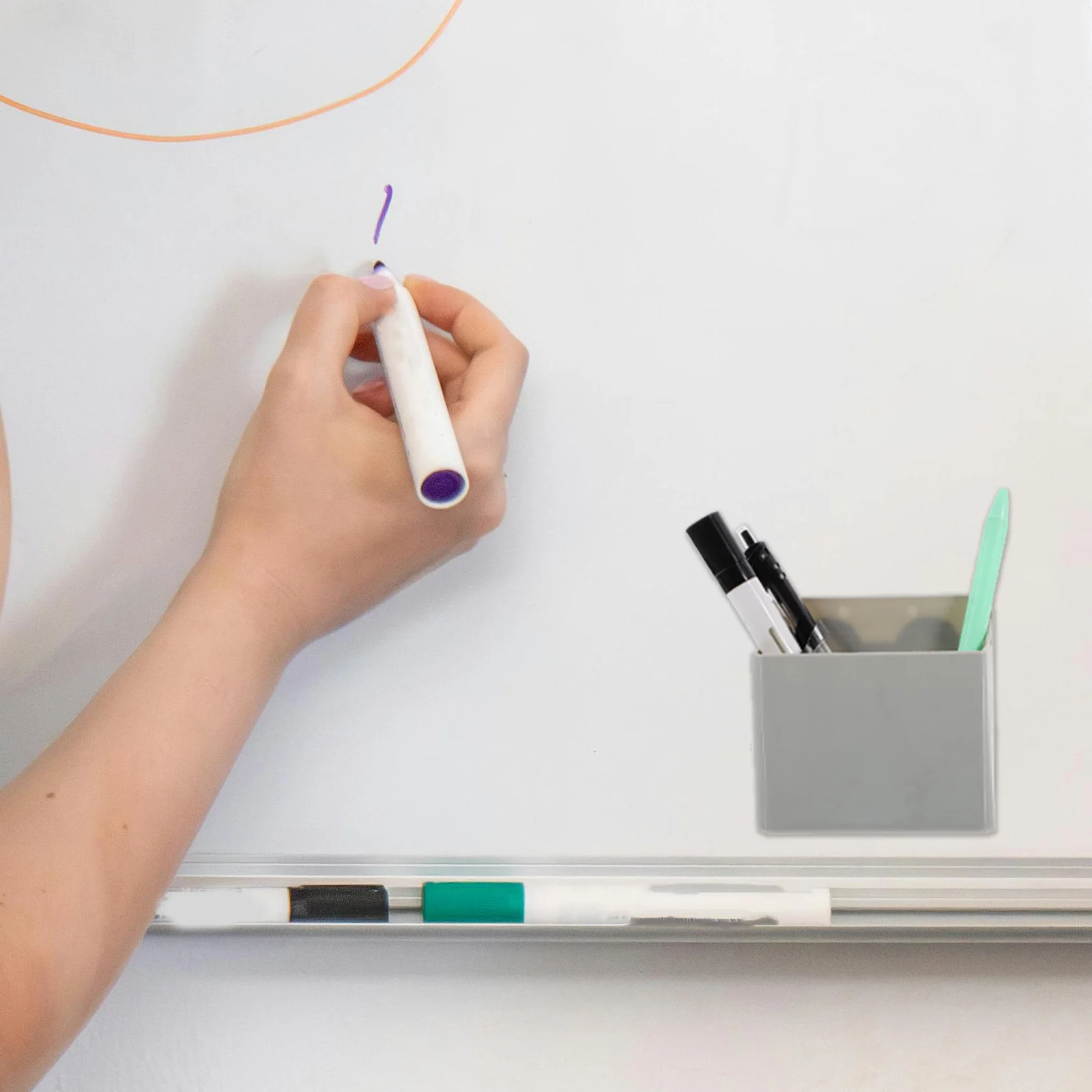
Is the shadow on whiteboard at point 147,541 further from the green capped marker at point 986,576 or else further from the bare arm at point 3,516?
the green capped marker at point 986,576

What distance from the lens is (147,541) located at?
415 millimetres

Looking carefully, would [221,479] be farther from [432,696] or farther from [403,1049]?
[403,1049]

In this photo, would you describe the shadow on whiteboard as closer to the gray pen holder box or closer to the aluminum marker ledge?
the aluminum marker ledge

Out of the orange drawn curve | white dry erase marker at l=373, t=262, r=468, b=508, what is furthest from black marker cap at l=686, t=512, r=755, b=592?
the orange drawn curve

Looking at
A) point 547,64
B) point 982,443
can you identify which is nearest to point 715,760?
point 982,443

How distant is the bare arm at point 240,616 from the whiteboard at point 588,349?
32 mm

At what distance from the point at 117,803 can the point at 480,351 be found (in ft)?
0.69

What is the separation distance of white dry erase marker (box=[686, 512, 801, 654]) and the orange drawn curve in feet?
0.75

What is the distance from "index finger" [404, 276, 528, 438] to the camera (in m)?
0.37

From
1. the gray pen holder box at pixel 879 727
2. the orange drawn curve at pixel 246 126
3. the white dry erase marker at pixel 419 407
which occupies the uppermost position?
the orange drawn curve at pixel 246 126

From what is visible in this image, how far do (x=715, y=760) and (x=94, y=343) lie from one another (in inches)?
12.5

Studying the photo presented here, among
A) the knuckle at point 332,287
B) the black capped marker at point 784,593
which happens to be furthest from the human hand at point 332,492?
the black capped marker at point 784,593

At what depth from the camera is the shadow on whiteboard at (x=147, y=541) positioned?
16.3 inches

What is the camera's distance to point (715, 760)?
0.39m
